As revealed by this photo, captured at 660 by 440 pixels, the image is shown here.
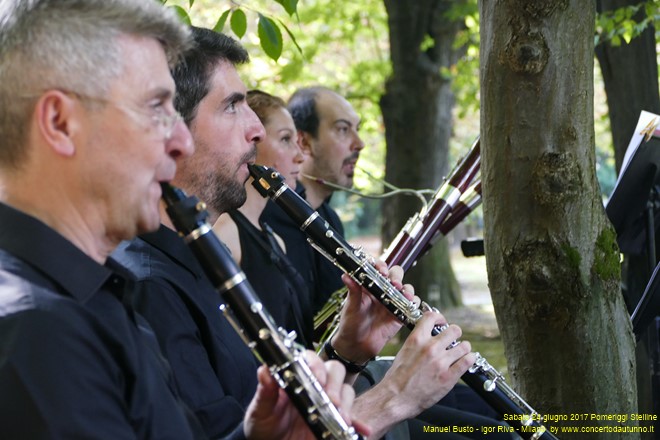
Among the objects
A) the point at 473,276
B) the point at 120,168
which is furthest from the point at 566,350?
the point at 473,276

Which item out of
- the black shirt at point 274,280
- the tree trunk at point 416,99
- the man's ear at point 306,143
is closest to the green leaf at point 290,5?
the black shirt at point 274,280

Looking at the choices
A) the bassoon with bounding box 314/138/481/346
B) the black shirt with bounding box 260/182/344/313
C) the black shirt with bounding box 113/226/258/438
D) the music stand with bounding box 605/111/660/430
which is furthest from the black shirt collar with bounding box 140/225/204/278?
the black shirt with bounding box 260/182/344/313

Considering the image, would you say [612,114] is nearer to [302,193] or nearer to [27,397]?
[302,193]

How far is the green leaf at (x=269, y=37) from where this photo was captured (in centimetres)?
333

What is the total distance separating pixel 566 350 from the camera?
3074 mm

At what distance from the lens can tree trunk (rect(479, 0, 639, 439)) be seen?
2.96m

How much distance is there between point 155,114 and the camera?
1.87m

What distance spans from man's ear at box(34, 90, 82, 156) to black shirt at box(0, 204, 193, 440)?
0.15 metres

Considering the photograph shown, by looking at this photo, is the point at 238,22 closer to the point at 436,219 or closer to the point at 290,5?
the point at 290,5

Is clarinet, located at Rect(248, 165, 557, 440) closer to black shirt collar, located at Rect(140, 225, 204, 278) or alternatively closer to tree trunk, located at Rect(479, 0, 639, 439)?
tree trunk, located at Rect(479, 0, 639, 439)

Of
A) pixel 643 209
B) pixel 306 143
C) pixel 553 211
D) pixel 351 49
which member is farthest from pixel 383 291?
pixel 351 49

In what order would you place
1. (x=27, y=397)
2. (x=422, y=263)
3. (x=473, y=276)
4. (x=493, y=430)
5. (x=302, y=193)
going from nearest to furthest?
(x=27, y=397) < (x=493, y=430) < (x=302, y=193) < (x=422, y=263) < (x=473, y=276)

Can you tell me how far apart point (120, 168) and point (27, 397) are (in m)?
0.48

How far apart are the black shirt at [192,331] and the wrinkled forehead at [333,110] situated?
3.63 m
